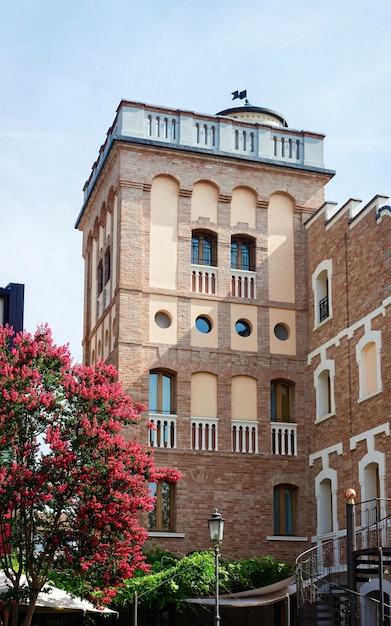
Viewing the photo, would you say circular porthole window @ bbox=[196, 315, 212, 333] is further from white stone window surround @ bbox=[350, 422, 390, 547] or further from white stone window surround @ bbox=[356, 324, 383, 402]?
white stone window surround @ bbox=[350, 422, 390, 547]

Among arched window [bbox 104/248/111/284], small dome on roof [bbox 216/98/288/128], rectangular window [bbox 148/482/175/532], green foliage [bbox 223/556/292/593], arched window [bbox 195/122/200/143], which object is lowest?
green foliage [bbox 223/556/292/593]

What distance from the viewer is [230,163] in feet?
108

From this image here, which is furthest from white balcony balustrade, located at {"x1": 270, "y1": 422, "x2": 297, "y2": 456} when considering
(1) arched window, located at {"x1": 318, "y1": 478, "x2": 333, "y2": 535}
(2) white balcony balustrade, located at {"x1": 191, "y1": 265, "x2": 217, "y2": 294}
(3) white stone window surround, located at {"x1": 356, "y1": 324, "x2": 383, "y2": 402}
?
(2) white balcony balustrade, located at {"x1": 191, "y1": 265, "x2": 217, "y2": 294}

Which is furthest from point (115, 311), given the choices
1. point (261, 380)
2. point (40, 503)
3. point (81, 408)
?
point (40, 503)

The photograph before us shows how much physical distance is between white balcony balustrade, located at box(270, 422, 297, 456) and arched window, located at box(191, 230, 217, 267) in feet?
17.8

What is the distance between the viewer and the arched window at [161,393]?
100ft

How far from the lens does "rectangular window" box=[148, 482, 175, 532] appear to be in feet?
97.2

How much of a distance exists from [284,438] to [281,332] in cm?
338

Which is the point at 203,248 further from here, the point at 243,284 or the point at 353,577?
the point at 353,577

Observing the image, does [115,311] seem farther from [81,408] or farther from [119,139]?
[81,408]

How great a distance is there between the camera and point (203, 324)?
3167 centimetres

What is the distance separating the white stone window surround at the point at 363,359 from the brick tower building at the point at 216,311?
7.69ft

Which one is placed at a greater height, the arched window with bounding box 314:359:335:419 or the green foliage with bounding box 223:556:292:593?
the arched window with bounding box 314:359:335:419

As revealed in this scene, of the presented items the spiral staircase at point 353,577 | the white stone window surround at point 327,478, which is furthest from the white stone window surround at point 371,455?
the white stone window surround at point 327,478
